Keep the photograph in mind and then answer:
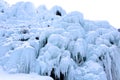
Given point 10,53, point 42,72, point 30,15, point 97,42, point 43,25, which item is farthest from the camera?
point 30,15

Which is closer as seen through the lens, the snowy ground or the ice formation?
the snowy ground

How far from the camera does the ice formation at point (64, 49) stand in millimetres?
17875

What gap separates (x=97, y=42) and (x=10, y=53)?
19.8 feet

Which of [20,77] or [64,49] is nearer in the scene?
[20,77]

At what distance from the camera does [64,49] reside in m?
19.0

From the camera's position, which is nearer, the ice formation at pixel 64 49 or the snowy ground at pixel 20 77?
the snowy ground at pixel 20 77

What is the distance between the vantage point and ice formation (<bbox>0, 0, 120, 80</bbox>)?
1788cm

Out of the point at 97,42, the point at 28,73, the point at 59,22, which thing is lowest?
the point at 28,73

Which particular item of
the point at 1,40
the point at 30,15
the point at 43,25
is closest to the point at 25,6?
the point at 30,15

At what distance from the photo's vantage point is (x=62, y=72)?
17.8 meters

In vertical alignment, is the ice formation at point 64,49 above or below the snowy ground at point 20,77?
above

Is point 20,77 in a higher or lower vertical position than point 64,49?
lower

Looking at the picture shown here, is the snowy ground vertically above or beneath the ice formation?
beneath

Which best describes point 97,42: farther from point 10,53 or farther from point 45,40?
point 10,53
